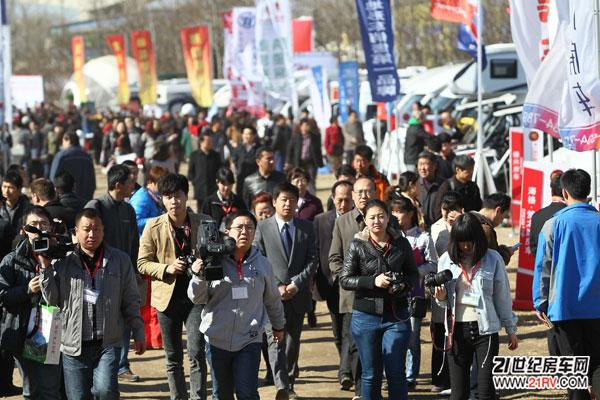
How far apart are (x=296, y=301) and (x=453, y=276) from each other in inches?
79.1

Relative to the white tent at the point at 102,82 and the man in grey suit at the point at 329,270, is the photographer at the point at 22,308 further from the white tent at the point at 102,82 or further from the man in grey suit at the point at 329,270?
the white tent at the point at 102,82

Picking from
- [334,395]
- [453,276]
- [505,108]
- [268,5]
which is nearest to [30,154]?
[268,5]

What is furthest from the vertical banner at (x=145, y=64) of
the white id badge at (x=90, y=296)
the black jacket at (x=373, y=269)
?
the white id badge at (x=90, y=296)

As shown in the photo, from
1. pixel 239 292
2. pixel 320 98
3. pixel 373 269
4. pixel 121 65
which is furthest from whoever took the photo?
pixel 121 65

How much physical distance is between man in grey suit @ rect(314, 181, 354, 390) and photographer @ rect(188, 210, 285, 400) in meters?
2.28

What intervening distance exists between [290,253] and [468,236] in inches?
85.1

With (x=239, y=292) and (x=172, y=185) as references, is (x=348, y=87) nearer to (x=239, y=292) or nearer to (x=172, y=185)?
(x=172, y=185)

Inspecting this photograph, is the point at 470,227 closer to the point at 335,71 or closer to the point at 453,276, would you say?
the point at 453,276

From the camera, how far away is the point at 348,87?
31.6 meters

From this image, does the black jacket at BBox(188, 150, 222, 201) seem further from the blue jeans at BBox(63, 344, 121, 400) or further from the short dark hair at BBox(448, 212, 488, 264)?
the blue jeans at BBox(63, 344, 121, 400)

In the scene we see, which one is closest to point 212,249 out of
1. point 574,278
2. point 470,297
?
point 470,297

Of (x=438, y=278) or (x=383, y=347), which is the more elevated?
(x=438, y=278)

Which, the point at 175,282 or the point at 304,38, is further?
the point at 304,38

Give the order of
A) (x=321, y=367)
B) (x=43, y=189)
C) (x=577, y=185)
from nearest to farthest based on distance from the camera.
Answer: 1. (x=577, y=185)
2. (x=43, y=189)
3. (x=321, y=367)
